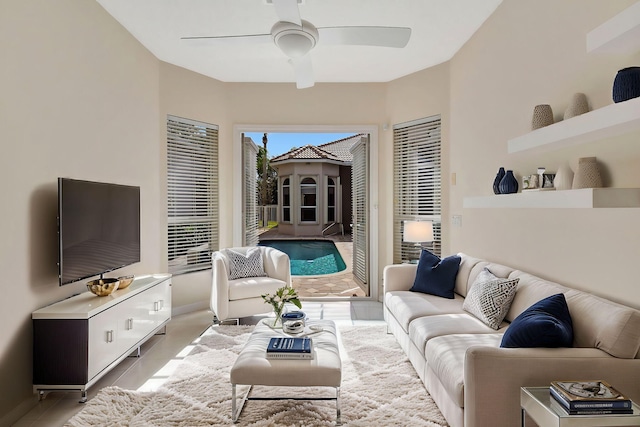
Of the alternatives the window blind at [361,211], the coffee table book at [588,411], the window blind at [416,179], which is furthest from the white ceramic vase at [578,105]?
the window blind at [361,211]

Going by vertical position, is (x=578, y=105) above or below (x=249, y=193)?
above

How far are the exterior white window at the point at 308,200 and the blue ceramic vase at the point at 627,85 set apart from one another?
11916mm

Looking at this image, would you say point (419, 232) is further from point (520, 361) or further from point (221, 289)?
point (520, 361)

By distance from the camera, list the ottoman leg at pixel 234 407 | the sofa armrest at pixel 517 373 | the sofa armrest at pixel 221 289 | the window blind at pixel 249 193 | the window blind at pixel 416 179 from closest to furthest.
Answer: the sofa armrest at pixel 517 373 → the ottoman leg at pixel 234 407 → the sofa armrest at pixel 221 289 → the window blind at pixel 416 179 → the window blind at pixel 249 193

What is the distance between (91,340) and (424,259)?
291 cm

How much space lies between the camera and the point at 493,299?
2.78 metres

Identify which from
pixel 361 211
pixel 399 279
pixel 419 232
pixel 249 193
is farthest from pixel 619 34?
pixel 249 193

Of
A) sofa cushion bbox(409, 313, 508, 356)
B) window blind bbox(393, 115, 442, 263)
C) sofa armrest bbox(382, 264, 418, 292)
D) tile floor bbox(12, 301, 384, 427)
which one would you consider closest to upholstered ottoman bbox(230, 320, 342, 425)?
sofa cushion bbox(409, 313, 508, 356)

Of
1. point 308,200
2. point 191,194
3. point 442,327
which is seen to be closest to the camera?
point 442,327

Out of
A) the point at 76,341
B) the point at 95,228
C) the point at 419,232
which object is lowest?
the point at 76,341

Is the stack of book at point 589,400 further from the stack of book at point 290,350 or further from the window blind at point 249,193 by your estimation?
the window blind at point 249,193

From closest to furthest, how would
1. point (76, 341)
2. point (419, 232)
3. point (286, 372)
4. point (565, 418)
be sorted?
point (565, 418) → point (286, 372) → point (76, 341) → point (419, 232)

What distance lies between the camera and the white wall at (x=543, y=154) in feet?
7.00

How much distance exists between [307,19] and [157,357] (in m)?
3.40
